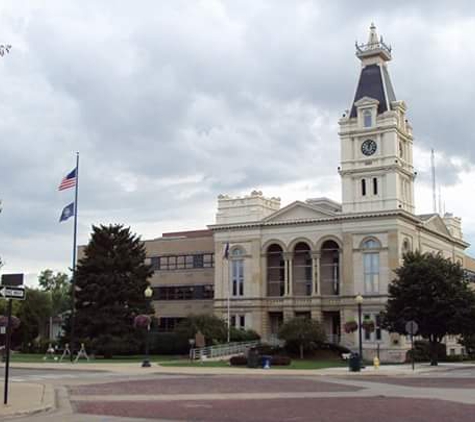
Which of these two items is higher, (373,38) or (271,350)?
(373,38)

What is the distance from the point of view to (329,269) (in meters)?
81.6

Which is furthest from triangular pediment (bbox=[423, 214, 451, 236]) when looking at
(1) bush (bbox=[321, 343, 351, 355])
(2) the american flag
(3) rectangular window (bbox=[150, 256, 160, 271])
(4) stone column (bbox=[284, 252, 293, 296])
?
(2) the american flag

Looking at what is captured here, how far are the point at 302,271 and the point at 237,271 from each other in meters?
7.17

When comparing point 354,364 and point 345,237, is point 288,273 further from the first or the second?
point 354,364

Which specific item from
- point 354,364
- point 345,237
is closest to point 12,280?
point 354,364

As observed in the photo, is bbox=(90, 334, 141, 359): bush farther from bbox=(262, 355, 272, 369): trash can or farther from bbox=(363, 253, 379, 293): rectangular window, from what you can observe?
bbox=(363, 253, 379, 293): rectangular window

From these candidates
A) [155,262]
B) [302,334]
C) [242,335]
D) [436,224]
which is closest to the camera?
[302,334]

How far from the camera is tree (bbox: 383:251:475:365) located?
58625 mm

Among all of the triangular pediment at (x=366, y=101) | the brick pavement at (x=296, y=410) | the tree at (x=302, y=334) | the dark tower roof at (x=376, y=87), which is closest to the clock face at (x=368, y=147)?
the dark tower roof at (x=376, y=87)

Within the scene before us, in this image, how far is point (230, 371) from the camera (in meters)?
43.3

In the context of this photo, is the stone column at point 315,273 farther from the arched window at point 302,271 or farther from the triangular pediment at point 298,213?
the triangular pediment at point 298,213

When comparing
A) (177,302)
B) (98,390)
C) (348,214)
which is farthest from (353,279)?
(98,390)

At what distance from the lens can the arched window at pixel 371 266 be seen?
7581cm

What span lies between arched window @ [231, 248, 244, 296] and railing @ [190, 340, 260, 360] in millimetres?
9855
